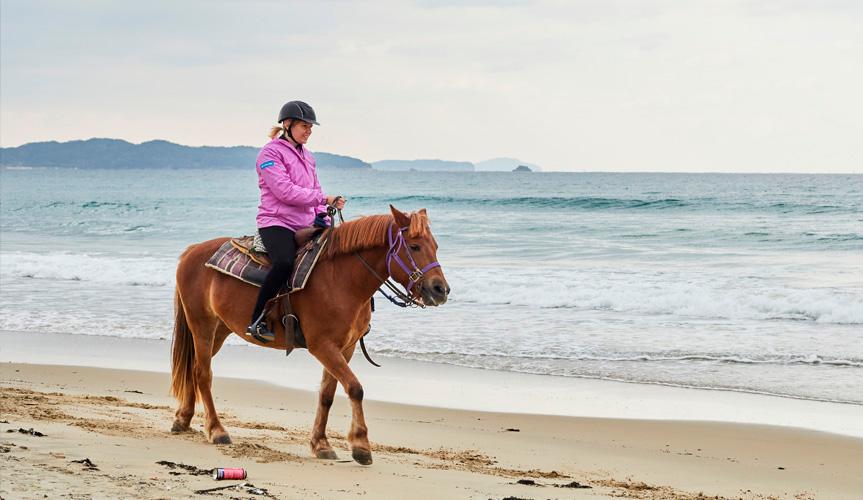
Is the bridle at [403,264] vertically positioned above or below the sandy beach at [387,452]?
above

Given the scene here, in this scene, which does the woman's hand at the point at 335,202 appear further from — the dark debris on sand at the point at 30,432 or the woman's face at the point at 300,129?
the dark debris on sand at the point at 30,432

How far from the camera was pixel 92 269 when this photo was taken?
826 inches

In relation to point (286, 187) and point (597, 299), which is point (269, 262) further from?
point (597, 299)

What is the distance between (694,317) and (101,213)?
41254mm

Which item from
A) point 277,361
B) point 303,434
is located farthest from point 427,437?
point 277,361

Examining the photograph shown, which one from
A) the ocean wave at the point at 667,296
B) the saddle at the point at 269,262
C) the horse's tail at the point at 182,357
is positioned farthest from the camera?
the ocean wave at the point at 667,296

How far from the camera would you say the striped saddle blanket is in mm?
6094

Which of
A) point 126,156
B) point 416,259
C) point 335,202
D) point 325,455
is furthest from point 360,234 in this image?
point 126,156

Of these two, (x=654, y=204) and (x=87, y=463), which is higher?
(x=654, y=204)

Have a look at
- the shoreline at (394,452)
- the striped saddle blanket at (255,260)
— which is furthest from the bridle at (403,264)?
the shoreline at (394,452)

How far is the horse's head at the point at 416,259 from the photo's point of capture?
562cm

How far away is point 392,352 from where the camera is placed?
464 inches

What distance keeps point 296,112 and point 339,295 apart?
127 centimetres

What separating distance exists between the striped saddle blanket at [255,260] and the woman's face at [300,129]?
66cm
